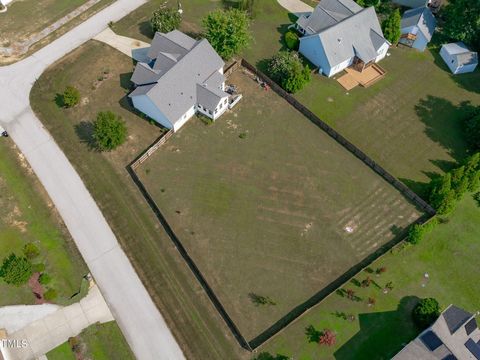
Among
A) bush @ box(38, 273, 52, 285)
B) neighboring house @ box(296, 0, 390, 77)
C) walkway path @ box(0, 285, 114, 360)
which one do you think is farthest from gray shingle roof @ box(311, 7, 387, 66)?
bush @ box(38, 273, 52, 285)

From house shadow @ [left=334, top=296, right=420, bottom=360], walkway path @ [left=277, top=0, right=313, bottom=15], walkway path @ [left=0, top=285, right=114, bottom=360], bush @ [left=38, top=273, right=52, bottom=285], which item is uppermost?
walkway path @ [left=277, top=0, right=313, bottom=15]

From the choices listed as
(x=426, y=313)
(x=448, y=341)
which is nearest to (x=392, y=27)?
(x=426, y=313)

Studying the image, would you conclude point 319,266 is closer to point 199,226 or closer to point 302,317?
point 302,317

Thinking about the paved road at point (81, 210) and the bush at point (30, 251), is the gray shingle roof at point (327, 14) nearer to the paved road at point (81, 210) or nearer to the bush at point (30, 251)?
the paved road at point (81, 210)

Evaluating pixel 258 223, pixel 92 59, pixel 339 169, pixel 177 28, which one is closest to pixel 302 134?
pixel 339 169

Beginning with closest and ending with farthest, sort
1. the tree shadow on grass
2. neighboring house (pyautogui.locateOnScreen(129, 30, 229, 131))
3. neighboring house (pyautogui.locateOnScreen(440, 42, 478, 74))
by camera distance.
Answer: neighboring house (pyautogui.locateOnScreen(129, 30, 229, 131))
the tree shadow on grass
neighboring house (pyautogui.locateOnScreen(440, 42, 478, 74))

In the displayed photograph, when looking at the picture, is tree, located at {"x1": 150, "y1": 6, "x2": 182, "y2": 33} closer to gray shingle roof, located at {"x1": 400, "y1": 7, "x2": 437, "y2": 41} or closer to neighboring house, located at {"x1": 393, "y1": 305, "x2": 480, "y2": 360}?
gray shingle roof, located at {"x1": 400, "y1": 7, "x2": 437, "y2": 41}

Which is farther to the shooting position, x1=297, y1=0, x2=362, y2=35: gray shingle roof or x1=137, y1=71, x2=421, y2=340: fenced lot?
x1=297, y1=0, x2=362, y2=35: gray shingle roof

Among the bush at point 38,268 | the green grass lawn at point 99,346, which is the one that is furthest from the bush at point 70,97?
the green grass lawn at point 99,346
